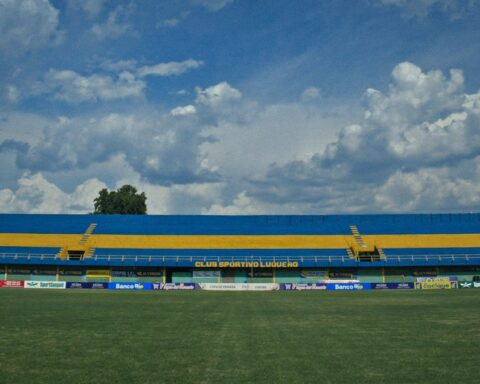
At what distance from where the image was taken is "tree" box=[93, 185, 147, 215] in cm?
11988

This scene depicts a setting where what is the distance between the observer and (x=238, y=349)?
587 inches

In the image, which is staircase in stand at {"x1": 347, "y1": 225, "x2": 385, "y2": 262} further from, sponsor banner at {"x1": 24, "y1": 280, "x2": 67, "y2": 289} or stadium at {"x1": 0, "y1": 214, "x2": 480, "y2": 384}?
sponsor banner at {"x1": 24, "y1": 280, "x2": 67, "y2": 289}

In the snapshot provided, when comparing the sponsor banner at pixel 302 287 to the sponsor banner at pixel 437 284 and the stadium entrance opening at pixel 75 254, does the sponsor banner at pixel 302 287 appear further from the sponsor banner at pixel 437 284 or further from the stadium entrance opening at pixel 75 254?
the stadium entrance opening at pixel 75 254

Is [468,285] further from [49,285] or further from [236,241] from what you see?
[49,285]

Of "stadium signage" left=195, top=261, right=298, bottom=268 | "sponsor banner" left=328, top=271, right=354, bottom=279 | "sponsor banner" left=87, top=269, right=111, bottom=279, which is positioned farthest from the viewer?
"sponsor banner" left=328, top=271, right=354, bottom=279

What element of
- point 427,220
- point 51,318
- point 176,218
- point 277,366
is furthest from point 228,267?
point 277,366

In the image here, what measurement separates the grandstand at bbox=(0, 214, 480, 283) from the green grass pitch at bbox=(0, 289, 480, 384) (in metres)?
49.6

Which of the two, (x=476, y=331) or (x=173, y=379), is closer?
(x=173, y=379)

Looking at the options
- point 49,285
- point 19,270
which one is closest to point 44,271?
point 19,270

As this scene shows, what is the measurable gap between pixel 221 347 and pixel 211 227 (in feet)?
224

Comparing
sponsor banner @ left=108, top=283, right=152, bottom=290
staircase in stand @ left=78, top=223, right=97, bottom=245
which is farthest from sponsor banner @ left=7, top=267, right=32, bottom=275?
sponsor banner @ left=108, top=283, right=152, bottom=290

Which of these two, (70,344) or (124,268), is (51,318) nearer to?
(70,344)

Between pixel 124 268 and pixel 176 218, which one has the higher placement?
pixel 176 218

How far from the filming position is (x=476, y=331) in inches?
734
